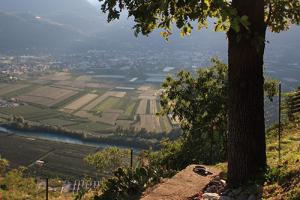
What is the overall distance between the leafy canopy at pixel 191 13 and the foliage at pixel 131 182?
3.26 m

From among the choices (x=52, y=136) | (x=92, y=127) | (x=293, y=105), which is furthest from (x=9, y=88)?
(x=293, y=105)

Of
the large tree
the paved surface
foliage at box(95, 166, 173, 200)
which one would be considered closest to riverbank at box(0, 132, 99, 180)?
foliage at box(95, 166, 173, 200)

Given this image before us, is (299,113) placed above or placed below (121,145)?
above

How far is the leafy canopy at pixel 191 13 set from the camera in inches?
193

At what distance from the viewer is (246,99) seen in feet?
22.5

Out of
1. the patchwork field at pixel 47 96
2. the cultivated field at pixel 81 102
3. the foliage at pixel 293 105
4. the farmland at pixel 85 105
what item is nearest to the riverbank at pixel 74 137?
the farmland at pixel 85 105

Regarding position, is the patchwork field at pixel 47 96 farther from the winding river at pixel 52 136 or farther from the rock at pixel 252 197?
the rock at pixel 252 197

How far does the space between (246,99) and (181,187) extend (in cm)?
230

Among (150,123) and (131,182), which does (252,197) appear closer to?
(131,182)

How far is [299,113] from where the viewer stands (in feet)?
57.4

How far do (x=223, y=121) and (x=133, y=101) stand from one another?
80.6m

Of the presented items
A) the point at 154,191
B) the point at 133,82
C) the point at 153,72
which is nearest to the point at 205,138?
the point at 154,191

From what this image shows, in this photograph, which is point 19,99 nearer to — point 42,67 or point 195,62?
point 42,67

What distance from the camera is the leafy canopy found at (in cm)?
490
